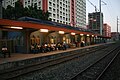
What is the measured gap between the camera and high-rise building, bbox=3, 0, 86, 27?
67.9m

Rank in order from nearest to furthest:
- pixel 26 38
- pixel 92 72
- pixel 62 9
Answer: pixel 92 72 → pixel 26 38 → pixel 62 9

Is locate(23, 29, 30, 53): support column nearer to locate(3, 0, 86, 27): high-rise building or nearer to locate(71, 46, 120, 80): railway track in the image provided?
locate(71, 46, 120, 80): railway track

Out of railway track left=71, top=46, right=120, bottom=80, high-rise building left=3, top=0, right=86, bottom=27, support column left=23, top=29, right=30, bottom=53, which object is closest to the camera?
railway track left=71, top=46, right=120, bottom=80

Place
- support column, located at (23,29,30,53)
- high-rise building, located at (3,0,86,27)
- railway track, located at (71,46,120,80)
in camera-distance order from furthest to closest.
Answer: high-rise building, located at (3,0,86,27), support column, located at (23,29,30,53), railway track, located at (71,46,120,80)

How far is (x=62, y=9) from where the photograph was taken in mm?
79625

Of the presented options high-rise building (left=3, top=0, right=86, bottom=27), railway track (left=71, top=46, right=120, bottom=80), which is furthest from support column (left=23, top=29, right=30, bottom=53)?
high-rise building (left=3, top=0, right=86, bottom=27)

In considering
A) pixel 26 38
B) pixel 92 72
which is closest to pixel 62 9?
pixel 26 38

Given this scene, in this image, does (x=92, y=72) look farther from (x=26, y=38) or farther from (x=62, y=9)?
(x=62, y=9)

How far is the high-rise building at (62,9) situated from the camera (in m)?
67.9

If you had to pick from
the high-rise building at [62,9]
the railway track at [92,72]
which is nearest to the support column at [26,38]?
the railway track at [92,72]

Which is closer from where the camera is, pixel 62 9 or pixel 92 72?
pixel 92 72

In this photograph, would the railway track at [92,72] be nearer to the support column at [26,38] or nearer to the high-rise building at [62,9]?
the support column at [26,38]

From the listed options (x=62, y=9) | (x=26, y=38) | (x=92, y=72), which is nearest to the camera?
(x=92, y=72)

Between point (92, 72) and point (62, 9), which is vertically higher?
point (62, 9)
